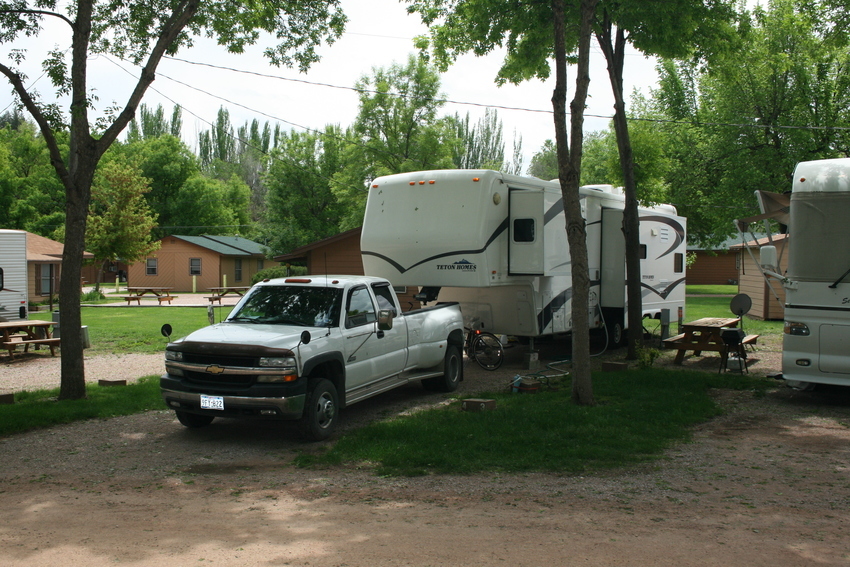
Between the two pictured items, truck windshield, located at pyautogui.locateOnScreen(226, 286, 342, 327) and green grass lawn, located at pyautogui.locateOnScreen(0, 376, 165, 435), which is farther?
green grass lawn, located at pyautogui.locateOnScreen(0, 376, 165, 435)

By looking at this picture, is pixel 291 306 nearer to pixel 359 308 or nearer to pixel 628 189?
pixel 359 308

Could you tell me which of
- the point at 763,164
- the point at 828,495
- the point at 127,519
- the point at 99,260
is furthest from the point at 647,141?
the point at 99,260

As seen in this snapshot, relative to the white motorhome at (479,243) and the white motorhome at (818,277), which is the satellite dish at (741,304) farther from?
the white motorhome at (479,243)

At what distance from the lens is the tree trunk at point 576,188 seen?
9.54 metres

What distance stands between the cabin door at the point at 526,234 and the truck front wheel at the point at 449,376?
2.05m

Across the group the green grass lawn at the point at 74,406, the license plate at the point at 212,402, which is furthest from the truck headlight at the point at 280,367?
the green grass lawn at the point at 74,406

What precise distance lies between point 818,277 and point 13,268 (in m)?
23.2

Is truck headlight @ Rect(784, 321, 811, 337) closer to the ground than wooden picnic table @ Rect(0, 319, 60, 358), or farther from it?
farther from it

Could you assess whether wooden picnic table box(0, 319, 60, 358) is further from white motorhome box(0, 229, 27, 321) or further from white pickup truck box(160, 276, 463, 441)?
white pickup truck box(160, 276, 463, 441)

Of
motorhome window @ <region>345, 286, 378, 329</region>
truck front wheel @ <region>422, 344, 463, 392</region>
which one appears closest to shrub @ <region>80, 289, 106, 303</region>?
truck front wheel @ <region>422, 344, 463, 392</region>

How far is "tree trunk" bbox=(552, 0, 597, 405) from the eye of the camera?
9539 mm

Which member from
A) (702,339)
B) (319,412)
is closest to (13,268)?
(319,412)

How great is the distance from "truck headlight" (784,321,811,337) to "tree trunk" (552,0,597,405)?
9.00 feet

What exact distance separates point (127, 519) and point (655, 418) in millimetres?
6044
